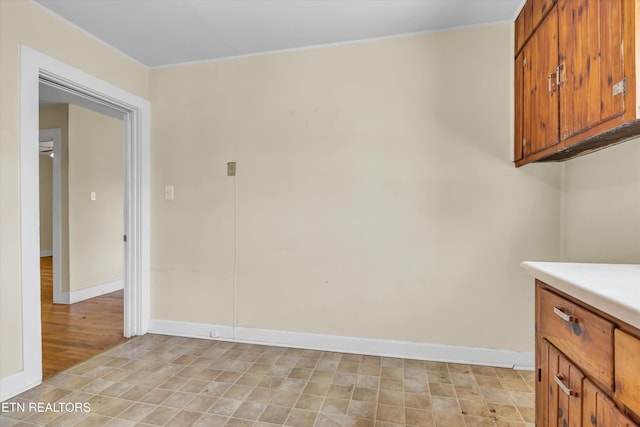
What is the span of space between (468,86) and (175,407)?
109 inches

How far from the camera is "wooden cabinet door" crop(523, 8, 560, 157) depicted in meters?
1.61

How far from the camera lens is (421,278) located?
235 cm

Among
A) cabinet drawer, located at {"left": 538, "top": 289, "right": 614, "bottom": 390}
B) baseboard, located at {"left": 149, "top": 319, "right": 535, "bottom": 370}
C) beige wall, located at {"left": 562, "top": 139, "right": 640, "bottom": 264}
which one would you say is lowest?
baseboard, located at {"left": 149, "top": 319, "right": 535, "bottom": 370}

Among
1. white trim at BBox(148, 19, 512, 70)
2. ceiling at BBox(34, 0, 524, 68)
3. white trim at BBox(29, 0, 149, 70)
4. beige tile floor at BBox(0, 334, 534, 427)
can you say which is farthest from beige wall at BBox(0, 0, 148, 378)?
white trim at BBox(148, 19, 512, 70)

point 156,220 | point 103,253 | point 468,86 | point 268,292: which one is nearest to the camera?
point 468,86

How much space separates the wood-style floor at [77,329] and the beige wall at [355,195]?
0.54 meters

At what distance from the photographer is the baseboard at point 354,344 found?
223 cm

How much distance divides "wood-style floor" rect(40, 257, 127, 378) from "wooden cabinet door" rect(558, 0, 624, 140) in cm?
336

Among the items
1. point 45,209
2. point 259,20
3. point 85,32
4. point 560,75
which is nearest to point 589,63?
point 560,75

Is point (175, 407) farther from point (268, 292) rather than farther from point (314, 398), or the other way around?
point (268, 292)

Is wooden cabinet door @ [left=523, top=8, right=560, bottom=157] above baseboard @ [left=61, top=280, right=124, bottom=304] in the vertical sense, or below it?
above

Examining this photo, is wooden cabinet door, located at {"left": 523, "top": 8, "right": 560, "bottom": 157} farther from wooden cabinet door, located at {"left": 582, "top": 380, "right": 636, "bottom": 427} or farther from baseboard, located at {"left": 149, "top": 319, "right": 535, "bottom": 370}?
baseboard, located at {"left": 149, "top": 319, "right": 535, "bottom": 370}

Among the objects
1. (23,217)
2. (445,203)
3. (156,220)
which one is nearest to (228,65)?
(156,220)

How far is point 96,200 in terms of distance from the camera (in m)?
4.13
